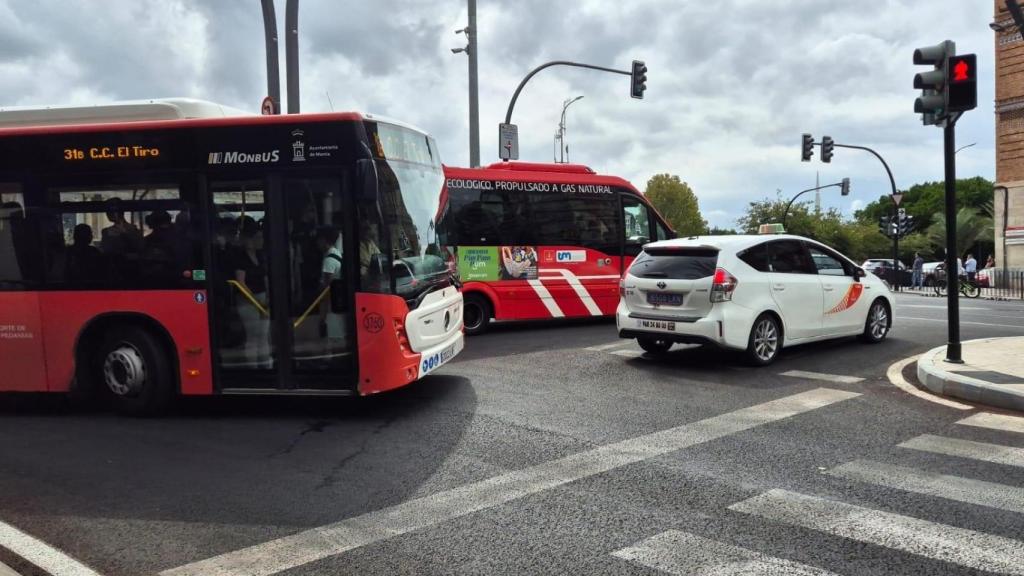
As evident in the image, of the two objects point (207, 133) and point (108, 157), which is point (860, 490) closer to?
point (207, 133)

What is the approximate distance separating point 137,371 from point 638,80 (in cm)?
1780

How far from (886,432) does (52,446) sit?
6628mm

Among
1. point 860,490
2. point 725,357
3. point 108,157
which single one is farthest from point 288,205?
point 725,357

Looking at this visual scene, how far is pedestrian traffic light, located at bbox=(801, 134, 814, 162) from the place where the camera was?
110 feet

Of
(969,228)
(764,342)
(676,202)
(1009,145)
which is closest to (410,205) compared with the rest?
(764,342)

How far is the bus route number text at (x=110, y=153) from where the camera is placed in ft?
23.2

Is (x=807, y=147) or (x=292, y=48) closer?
(x=292, y=48)

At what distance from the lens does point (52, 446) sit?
20.3ft

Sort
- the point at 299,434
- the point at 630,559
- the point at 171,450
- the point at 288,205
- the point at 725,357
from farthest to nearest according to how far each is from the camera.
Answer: the point at 725,357 < the point at 288,205 < the point at 299,434 < the point at 171,450 < the point at 630,559

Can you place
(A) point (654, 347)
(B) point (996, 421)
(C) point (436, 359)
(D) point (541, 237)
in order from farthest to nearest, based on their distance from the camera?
(D) point (541, 237) < (A) point (654, 347) < (C) point (436, 359) < (B) point (996, 421)

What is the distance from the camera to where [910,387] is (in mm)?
8016

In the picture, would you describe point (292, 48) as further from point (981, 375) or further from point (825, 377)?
point (981, 375)

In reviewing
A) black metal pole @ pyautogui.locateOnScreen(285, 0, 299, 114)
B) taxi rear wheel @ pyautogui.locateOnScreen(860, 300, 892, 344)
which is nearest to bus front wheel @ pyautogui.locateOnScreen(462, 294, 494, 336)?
black metal pole @ pyautogui.locateOnScreen(285, 0, 299, 114)

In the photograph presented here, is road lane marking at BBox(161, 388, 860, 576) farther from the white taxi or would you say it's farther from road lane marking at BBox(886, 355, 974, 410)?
the white taxi
